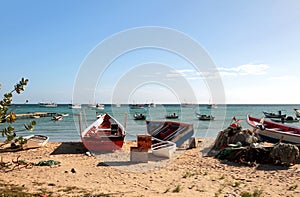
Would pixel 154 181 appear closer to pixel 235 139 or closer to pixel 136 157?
pixel 136 157

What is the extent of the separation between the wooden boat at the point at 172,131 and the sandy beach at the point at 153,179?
4553mm

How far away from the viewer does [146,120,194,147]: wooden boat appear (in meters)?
16.4

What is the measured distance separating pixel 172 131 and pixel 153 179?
9715 millimetres

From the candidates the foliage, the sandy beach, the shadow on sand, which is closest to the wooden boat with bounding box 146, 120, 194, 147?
the sandy beach

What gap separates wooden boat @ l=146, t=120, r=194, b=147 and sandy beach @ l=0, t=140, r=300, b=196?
4553 mm

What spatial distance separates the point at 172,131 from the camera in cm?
1809

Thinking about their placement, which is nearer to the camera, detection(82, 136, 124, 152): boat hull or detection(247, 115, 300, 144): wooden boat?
detection(82, 136, 124, 152): boat hull

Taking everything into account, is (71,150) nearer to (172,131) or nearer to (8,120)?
(172,131)

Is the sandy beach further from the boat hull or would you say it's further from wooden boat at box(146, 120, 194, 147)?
wooden boat at box(146, 120, 194, 147)

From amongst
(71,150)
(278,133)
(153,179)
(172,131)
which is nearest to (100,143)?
(71,150)

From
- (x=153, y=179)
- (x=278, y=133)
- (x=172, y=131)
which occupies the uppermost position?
(x=278, y=133)

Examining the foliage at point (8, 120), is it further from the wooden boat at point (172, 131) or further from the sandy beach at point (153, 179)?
the wooden boat at point (172, 131)

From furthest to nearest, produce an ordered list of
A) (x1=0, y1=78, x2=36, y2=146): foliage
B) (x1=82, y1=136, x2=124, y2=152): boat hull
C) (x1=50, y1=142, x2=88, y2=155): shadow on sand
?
(x1=50, y1=142, x2=88, y2=155): shadow on sand, (x1=82, y1=136, x2=124, y2=152): boat hull, (x1=0, y1=78, x2=36, y2=146): foliage

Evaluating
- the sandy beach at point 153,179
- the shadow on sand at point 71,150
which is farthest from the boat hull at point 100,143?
the sandy beach at point 153,179
